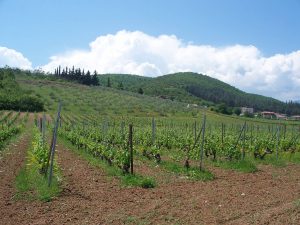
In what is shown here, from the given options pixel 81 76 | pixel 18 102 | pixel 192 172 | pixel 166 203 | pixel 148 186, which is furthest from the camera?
pixel 81 76

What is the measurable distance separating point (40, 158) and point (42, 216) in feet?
14.9

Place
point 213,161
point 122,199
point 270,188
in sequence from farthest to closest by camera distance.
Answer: point 213,161, point 270,188, point 122,199

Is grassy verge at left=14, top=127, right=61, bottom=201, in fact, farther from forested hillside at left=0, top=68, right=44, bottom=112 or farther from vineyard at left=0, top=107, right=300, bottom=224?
forested hillside at left=0, top=68, right=44, bottom=112

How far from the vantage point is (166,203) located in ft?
28.3

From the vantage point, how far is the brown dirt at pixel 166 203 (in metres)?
7.36

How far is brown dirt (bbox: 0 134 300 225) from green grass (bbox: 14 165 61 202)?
227mm

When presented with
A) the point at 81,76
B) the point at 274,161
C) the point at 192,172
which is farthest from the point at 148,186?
the point at 81,76

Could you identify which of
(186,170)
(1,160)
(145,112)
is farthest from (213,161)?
(145,112)

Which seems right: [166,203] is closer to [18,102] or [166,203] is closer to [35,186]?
[35,186]

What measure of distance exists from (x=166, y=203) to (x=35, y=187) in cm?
379

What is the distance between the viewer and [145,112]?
77250 millimetres

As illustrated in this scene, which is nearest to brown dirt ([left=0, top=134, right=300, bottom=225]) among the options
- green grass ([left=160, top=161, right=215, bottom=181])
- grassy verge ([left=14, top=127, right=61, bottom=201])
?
grassy verge ([left=14, top=127, right=61, bottom=201])

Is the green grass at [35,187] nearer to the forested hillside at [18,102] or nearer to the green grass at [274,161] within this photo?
the green grass at [274,161]

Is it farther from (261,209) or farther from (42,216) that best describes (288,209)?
(42,216)
